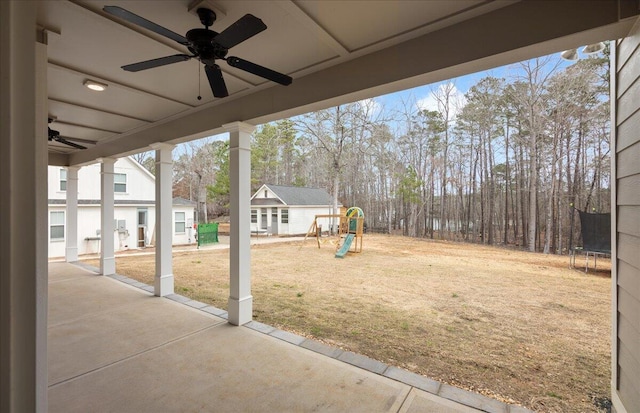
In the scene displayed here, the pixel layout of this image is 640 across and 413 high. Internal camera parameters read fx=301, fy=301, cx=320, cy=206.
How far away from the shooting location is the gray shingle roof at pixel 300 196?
18.3 meters

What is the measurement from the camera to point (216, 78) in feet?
7.98

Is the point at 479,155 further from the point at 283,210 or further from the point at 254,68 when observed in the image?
the point at 254,68

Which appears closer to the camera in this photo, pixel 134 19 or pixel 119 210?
pixel 134 19

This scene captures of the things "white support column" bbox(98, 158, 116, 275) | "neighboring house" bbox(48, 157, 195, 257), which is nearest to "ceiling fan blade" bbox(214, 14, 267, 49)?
"white support column" bbox(98, 158, 116, 275)

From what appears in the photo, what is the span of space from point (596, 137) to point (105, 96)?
14.8 m

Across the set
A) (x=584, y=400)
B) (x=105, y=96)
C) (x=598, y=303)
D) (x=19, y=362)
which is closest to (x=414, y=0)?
(x=19, y=362)

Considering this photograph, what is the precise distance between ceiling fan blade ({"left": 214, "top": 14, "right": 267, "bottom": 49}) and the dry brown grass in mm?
3051

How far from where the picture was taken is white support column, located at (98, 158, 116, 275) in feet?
20.4

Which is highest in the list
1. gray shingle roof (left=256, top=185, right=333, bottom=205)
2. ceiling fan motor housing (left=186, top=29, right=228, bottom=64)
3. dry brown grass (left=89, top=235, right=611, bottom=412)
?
ceiling fan motor housing (left=186, top=29, right=228, bottom=64)

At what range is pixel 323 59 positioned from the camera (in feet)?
9.01

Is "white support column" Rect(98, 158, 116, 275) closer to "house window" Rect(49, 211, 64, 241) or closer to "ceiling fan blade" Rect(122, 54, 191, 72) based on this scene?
"ceiling fan blade" Rect(122, 54, 191, 72)

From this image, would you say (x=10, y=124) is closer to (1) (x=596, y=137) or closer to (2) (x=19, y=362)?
(2) (x=19, y=362)

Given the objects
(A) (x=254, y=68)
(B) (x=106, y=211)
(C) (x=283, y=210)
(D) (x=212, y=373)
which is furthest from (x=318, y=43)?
(C) (x=283, y=210)

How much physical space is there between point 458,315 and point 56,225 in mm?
13187
